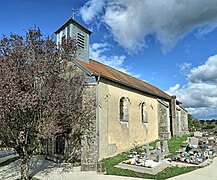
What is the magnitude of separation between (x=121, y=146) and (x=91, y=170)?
15.4 ft

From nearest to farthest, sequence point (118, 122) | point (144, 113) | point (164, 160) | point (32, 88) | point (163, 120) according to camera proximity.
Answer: point (32, 88)
point (164, 160)
point (118, 122)
point (144, 113)
point (163, 120)

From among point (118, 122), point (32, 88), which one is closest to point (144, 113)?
point (118, 122)

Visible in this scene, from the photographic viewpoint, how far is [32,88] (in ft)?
31.0

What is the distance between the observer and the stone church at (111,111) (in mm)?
14211

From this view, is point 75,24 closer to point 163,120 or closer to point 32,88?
point 32,88

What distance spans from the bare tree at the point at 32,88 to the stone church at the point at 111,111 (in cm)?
368

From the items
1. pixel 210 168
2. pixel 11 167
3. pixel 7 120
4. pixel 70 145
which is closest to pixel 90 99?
pixel 70 145

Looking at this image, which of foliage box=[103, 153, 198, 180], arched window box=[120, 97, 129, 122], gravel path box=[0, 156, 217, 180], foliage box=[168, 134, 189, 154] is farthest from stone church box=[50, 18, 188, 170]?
foliage box=[168, 134, 189, 154]

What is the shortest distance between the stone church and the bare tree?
3.68 m

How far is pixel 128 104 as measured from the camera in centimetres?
1853

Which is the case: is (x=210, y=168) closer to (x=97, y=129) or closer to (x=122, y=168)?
(x=122, y=168)

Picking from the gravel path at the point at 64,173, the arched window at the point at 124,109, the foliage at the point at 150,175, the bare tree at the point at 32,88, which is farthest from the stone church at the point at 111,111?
the bare tree at the point at 32,88

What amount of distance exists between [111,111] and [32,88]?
767cm

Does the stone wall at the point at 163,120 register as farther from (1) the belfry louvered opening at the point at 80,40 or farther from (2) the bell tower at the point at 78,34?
(1) the belfry louvered opening at the point at 80,40
